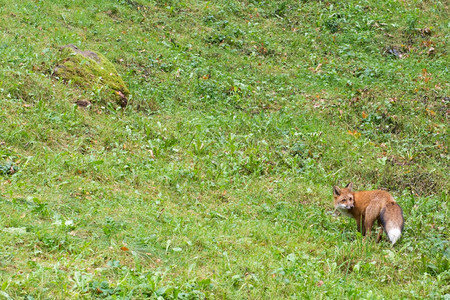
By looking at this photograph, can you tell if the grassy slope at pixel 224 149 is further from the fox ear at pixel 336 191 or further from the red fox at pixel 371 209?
the fox ear at pixel 336 191

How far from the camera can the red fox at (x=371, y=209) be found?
6.54 meters

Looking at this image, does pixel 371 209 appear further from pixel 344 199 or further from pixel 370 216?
pixel 344 199

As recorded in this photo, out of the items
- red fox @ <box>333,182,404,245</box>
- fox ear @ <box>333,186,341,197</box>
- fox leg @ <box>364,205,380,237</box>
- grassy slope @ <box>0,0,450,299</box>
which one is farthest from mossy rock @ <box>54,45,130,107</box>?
fox leg @ <box>364,205,380,237</box>

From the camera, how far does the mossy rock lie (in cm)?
1007

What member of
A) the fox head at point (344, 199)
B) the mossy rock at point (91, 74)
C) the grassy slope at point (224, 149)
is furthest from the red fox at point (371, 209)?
the mossy rock at point (91, 74)

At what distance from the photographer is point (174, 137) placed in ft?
31.3

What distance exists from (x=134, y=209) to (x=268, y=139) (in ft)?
15.5

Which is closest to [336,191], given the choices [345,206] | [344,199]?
[344,199]

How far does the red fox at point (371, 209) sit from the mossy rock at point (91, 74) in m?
5.77

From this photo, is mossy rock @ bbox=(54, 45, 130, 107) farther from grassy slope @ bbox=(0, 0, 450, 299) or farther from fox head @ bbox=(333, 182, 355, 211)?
fox head @ bbox=(333, 182, 355, 211)

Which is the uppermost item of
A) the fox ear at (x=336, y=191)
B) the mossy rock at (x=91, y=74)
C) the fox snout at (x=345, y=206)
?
the mossy rock at (x=91, y=74)

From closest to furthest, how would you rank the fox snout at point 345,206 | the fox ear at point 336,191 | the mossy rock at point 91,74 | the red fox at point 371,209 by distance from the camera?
1. the red fox at point 371,209
2. the fox snout at point 345,206
3. the fox ear at point 336,191
4. the mossy rock at point 91,74

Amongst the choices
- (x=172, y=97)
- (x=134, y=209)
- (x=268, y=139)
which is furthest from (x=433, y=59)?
(x=134, y=209)

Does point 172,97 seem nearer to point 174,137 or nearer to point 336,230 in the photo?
point 174,137
